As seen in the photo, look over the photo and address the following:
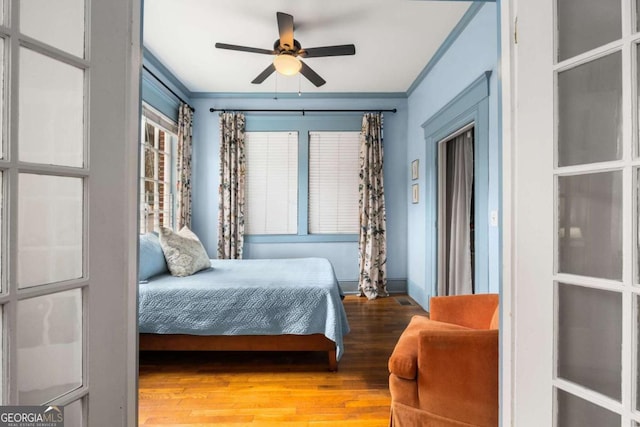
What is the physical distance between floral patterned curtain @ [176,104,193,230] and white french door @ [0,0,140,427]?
3.27 m

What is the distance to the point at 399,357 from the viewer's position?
1515 millimetres

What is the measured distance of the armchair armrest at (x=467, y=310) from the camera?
1.92 metres

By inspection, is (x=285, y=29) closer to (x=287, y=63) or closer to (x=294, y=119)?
(x=287, y=63)

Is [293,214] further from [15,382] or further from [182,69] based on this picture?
[15,382]

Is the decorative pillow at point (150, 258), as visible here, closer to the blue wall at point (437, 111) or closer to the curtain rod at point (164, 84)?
the curtain rod at point (164, 84)

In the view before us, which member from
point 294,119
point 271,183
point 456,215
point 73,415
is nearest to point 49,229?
point 73,415

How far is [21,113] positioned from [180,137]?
353cm

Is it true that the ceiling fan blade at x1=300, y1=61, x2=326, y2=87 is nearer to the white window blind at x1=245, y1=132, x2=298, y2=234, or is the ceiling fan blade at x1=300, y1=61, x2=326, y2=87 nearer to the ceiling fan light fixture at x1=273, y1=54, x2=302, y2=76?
the ceiling fan light fixture at x1=273, y1=54, x2=302, y2=76

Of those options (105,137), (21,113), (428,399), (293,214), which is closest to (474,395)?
(428,399)

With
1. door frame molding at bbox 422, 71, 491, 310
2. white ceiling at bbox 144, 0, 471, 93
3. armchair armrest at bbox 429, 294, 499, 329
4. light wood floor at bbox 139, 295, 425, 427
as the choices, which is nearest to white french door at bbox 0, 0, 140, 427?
light wood floor at bbox 139, 295, 425, 427

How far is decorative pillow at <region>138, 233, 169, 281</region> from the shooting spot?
2502 mm

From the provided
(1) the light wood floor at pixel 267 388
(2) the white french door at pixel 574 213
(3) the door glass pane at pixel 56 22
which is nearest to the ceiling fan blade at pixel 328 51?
(2) the white french door at pixel 574 213

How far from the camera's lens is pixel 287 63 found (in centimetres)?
260

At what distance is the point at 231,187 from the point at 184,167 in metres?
0.68
